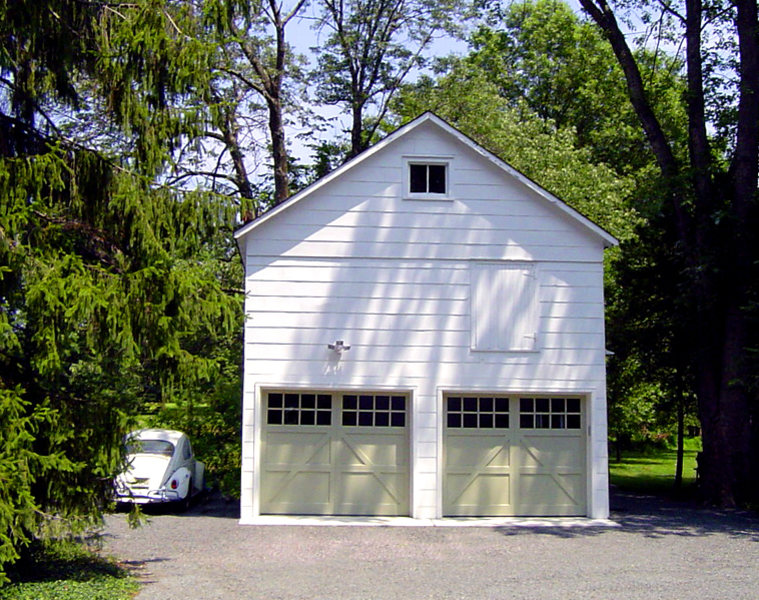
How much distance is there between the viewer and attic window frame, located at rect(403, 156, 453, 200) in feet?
55.0

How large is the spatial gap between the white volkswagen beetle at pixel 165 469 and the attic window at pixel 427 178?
6.72m

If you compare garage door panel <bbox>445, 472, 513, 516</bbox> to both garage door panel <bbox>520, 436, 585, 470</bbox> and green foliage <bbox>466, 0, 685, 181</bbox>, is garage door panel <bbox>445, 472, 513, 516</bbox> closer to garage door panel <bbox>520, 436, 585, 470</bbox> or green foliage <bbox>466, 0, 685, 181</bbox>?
garage door panel <bbox>520, 436, 585, 470</bbox>

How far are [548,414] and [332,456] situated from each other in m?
3.93

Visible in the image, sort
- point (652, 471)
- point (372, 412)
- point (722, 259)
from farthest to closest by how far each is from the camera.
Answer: point (652, 471) → point (722, 259) → point (372, 412)

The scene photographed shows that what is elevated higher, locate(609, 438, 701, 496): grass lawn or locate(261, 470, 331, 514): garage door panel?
locate(261, 470, 331, 514): garage door panel

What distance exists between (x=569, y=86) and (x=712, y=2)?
16.9 metres

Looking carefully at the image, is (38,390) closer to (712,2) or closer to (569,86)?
(712,2)

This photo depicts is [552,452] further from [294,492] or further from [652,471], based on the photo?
[652,471]

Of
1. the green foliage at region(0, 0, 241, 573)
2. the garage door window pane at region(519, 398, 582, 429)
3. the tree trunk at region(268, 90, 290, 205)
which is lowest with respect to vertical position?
the garage door window pane at region(519, 398, 582, 429)

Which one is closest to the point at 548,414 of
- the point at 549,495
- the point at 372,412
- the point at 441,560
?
the point at 549,495

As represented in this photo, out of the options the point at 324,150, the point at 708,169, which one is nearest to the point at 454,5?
the point at 324,150

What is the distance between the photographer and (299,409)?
16438 millimetres

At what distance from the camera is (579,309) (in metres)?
16.6

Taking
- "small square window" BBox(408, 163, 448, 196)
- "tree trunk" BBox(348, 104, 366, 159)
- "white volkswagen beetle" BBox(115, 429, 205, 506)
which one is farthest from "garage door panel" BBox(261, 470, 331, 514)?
"tree trunk" BBox(348, 104, 366, 159)
